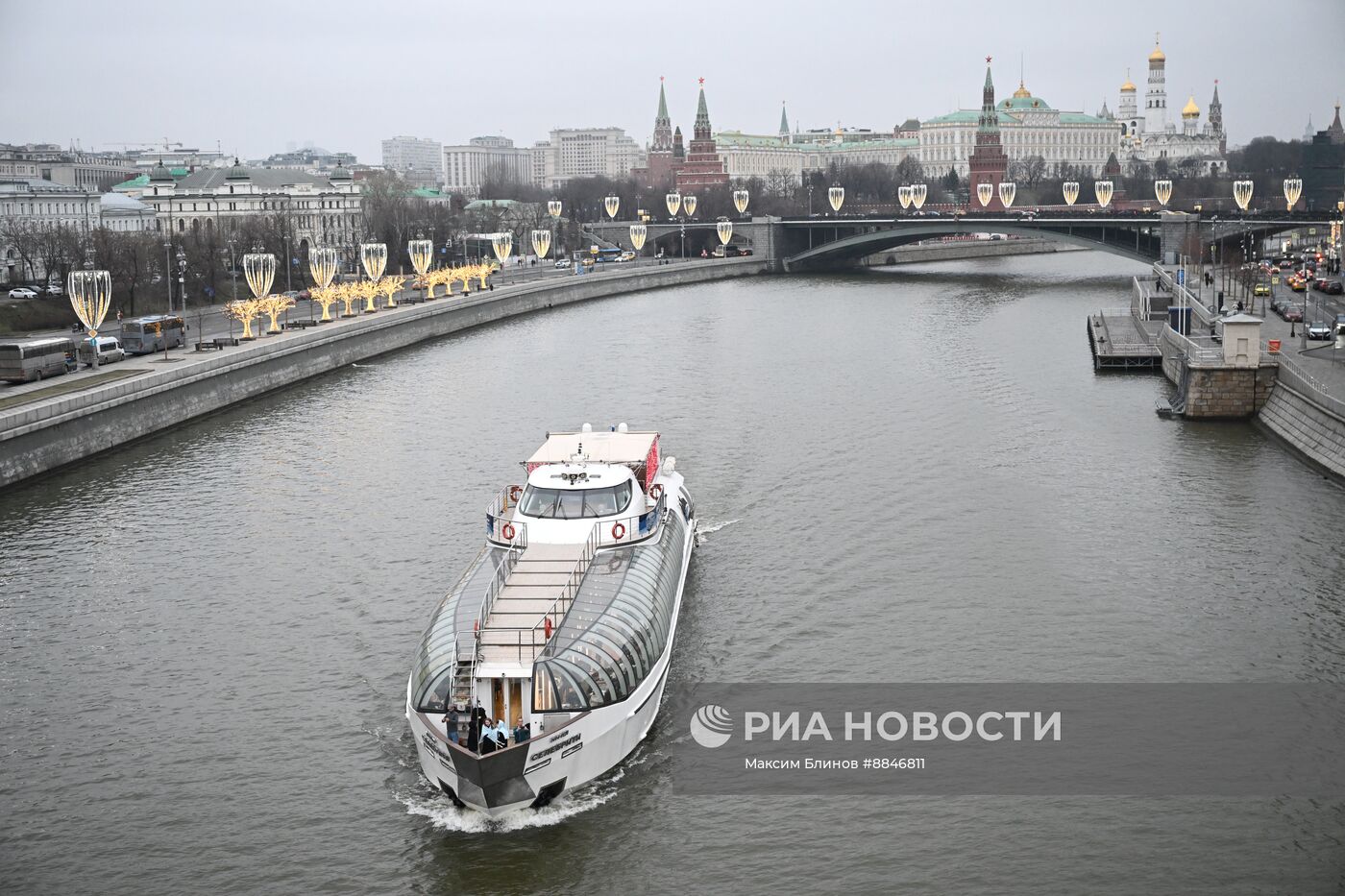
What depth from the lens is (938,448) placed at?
969 inches

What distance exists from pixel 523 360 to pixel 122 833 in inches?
1063

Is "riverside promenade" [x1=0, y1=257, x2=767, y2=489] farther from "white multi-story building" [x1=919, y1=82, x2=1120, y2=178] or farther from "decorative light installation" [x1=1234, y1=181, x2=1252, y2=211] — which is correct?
"white multi-story building" [x1=919, y1=82, x2=1120, y2=178]

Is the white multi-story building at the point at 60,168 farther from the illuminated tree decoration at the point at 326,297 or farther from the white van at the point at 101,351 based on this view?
the white van at the point at 101,351

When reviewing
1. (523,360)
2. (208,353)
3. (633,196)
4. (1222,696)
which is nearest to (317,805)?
(1222,696)

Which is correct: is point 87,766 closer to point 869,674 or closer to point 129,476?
point 869,674

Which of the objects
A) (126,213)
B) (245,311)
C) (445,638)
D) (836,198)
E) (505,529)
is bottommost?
(445,638)

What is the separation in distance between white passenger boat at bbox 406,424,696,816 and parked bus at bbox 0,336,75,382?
1626cm

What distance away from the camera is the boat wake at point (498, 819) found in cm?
1154

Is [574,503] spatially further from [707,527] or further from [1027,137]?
[1027,137]

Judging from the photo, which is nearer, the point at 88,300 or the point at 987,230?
the point at 88,300

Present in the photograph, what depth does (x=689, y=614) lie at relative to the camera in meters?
16.3

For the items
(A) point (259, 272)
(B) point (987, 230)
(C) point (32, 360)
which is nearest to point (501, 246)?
(B) point (987, 230)

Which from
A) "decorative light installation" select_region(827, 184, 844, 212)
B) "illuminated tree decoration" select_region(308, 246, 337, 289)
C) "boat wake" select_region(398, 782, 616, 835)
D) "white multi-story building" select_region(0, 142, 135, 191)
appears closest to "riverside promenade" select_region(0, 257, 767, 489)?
"illuminated tree decoration" select_region(308, 246, 337, 289)

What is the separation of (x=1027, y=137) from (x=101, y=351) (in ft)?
444
